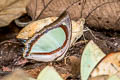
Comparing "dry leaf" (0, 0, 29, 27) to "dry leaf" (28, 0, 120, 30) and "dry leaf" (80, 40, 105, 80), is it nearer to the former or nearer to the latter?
"dry leaf" (28, 0, 120, 30)

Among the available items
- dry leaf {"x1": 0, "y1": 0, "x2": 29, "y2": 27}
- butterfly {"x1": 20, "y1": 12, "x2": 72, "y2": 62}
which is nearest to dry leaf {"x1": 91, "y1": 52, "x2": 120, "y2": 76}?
butterfly {"x1": 20, "y1": 12, "x2": 72, "y2": 62}

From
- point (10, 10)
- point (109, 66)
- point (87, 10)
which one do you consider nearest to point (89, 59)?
point (109, 66)

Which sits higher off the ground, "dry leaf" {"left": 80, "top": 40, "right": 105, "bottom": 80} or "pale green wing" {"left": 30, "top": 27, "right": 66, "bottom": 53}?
"pale green wing" {"left": 30, "top": 27, "right": 66, "bottom": 53}

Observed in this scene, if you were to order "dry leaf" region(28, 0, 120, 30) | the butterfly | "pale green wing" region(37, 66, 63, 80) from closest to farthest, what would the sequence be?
"pale green wing" region(37, 66, 63, 80)
the butterfly
"dry leaf" region(28, 0, 120, 30)

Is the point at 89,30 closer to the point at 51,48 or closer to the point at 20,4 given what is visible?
the point at 51,48

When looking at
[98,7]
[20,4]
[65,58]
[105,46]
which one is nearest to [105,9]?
[98,7]

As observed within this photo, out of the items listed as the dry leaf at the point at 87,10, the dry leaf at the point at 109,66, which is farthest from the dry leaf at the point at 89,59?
the dry leaf at the point at 87,10

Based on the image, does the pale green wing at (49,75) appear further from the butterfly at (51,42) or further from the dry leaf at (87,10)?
the dry leaf at (87,10)
